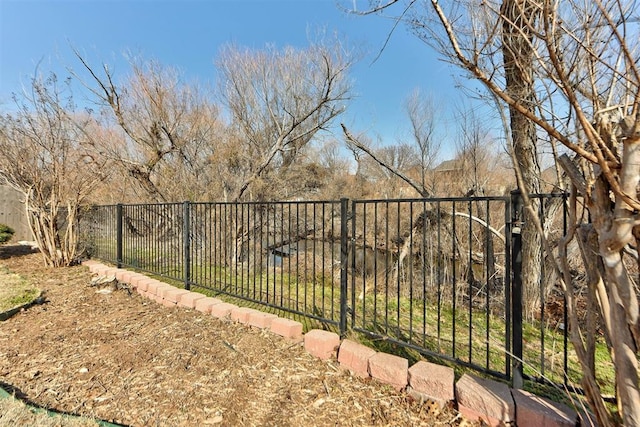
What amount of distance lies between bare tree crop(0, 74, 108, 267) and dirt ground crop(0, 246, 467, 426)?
110 inches

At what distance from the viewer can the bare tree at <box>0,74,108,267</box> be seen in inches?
198

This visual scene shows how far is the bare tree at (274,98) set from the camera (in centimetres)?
A: 715

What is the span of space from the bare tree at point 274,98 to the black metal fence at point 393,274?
2334mm

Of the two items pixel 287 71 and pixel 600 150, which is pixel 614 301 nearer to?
pixel 600 150

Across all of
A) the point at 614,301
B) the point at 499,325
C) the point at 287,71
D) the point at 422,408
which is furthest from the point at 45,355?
the point at 287,71

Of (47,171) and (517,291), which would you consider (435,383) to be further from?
(47,171)

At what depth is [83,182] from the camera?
5.40 m

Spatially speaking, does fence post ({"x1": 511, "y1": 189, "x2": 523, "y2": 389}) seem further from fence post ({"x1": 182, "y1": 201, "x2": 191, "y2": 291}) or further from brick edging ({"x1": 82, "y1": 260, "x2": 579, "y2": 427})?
fence post ({"x1": 182, "y1": 201, "x2": 191, "y2": 291})

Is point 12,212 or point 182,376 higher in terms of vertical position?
point 12,212

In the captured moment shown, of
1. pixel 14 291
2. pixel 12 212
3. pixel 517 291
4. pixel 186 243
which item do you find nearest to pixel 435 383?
pixel 517 291

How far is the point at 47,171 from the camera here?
17.1 feet

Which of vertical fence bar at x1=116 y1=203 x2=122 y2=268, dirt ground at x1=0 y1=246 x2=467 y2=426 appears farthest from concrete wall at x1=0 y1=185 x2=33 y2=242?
dirt ground at x1=0 y1=246 x2=467 y2=426

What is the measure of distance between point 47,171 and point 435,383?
264 inches

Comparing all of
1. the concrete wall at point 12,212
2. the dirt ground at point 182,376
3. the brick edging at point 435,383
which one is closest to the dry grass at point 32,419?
the dirt ground at point 182,376
